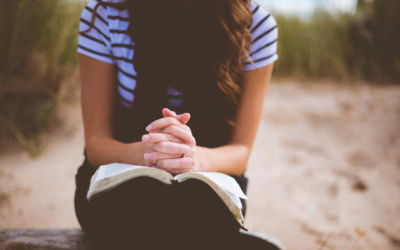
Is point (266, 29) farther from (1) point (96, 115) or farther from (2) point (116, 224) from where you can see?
(2) point (116, 224)

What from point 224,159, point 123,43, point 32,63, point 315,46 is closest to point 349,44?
point 315,46

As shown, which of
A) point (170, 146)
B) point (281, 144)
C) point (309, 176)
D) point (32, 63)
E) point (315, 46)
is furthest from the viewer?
point (315, 46)

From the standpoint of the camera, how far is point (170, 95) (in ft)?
3.50

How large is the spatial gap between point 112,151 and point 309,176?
6.36 ft

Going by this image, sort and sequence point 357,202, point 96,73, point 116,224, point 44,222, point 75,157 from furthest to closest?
point 75,157, point 357,202, point 44,222, point 96,73, point 116,224

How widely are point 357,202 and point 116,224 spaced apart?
1955 millimetres

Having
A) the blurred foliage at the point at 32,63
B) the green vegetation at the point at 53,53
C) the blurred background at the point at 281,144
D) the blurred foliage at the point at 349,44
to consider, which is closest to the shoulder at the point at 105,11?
the green vegetation at the point at 53,53

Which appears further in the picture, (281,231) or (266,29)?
(281,231)

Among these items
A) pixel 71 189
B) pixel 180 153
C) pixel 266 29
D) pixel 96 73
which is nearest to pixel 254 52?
pixel 266 29

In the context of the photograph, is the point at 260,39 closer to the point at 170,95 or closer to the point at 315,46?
the point at 170,95

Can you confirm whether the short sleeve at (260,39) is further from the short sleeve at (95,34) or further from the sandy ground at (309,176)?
the sandy ground at (309,176)

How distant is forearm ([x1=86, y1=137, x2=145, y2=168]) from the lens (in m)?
0.92

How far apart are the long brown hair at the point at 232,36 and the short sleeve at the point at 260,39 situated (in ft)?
0.11

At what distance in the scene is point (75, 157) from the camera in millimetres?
2307
